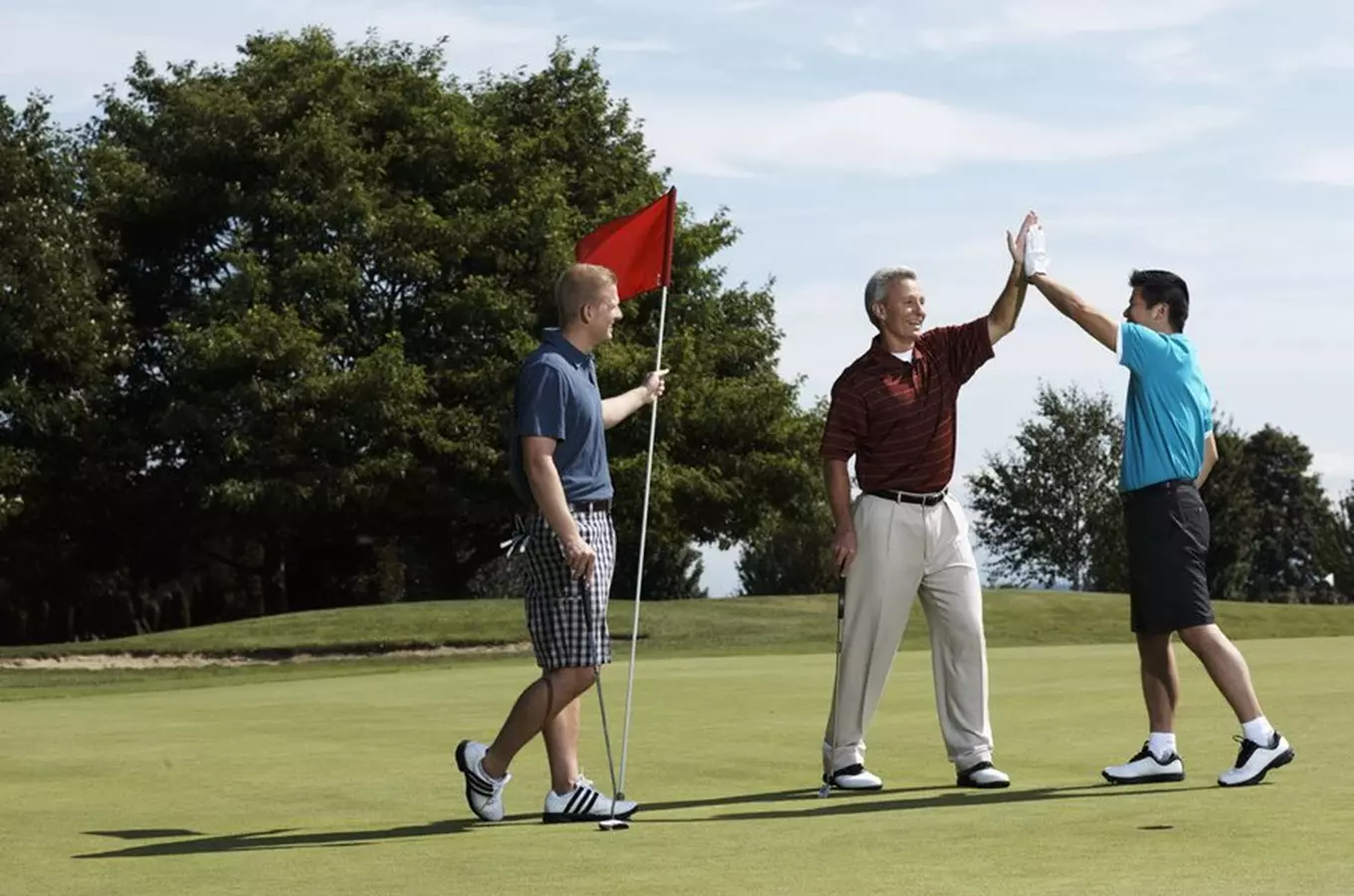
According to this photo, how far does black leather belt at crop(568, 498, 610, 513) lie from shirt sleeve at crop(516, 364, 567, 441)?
0.28 metres

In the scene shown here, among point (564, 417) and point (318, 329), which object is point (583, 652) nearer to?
point (564, 417)

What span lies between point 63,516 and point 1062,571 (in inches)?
1723

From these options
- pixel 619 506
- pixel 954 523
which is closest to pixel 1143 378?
pixel 954 523

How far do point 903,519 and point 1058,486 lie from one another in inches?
2768

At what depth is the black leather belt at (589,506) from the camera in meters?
8.10

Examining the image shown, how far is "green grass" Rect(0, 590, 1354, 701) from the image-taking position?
28844 millimetres

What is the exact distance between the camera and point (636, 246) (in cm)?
923

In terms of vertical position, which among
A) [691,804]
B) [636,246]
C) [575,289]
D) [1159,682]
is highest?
[636,246]

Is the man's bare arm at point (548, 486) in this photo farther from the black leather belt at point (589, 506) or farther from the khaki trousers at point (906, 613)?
the khaki trousers at point (906, 613)

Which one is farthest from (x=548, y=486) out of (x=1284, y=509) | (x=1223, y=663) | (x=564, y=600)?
(x=1284, y=509)

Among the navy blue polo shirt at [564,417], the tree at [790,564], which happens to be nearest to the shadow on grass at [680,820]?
the navy blue polo shirt at [564,417]

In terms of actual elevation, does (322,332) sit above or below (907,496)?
above

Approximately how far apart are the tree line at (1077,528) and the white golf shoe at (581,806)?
58.5m

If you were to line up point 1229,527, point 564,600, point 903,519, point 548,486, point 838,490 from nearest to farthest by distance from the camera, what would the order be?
point 548,486 < point 564,600 < point 838,490 < point 903,519 < point 1229,527
